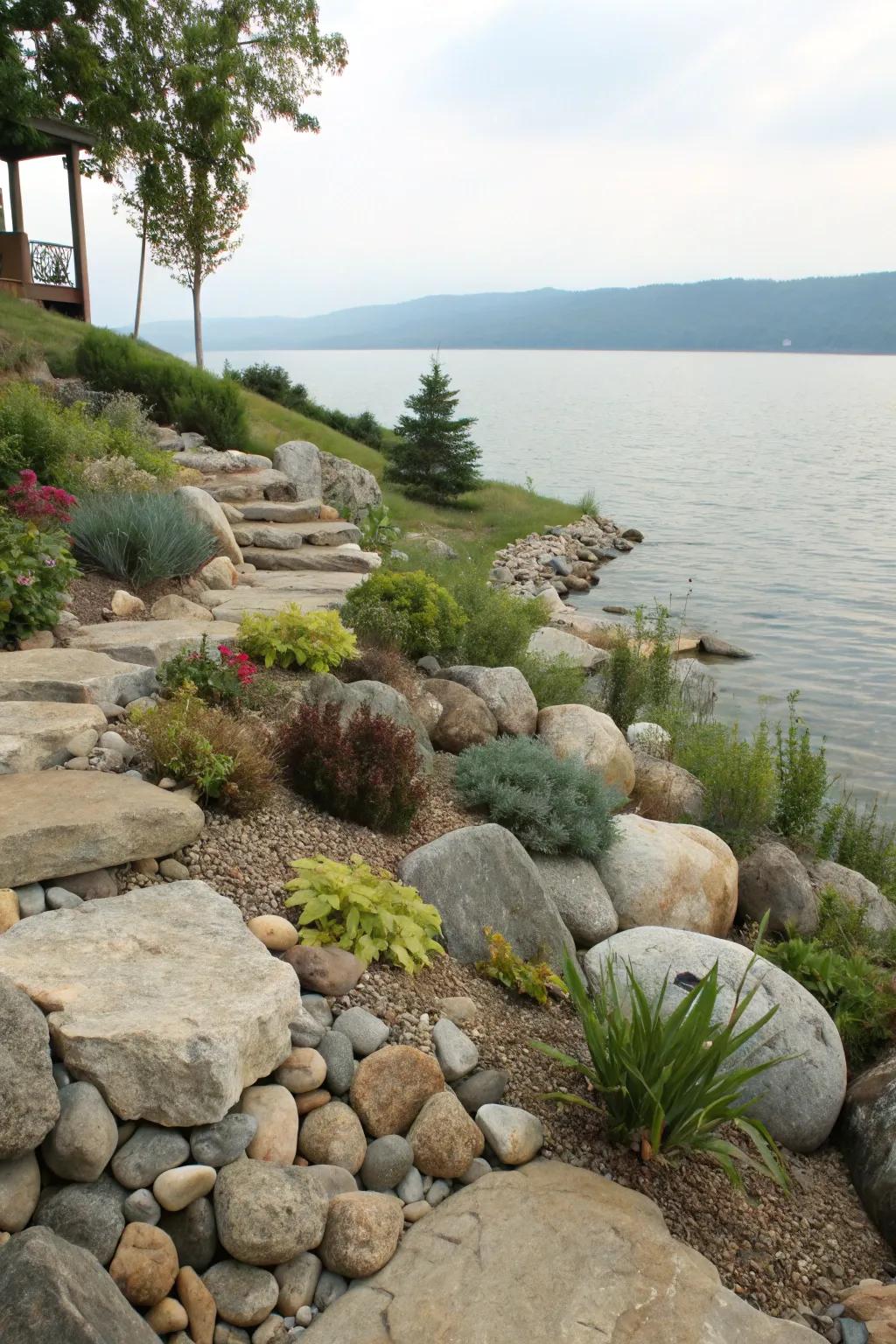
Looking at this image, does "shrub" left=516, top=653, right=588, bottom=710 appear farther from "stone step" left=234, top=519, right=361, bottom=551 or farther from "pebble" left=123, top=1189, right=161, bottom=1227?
"pebble" left=123, top=1189, right=161, bottom=1227

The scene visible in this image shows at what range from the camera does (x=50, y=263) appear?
27.7 metres

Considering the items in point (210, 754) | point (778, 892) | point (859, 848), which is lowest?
point (859, 848)

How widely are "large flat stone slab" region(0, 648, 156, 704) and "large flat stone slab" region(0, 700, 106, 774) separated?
0.16m

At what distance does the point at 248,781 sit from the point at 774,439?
54383mm

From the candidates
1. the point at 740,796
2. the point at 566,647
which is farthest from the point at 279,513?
the point at 740,796

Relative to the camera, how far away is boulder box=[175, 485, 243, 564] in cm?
997

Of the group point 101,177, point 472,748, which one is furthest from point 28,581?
point 101,177

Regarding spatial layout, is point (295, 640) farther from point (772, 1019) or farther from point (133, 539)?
point (772, 1019)

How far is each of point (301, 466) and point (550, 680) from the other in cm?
849

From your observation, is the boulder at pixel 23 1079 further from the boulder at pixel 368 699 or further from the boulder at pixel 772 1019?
the boulder at pixel 368 699

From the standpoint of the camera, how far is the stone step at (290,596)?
8180mm

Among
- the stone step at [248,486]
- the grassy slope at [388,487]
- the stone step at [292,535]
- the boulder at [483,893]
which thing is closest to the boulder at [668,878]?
the boulder at [483,893]

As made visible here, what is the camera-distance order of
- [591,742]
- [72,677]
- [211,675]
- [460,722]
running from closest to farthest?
[72,677] → [211,675] → [460,722] → [591,742]

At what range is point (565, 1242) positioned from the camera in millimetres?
3174
